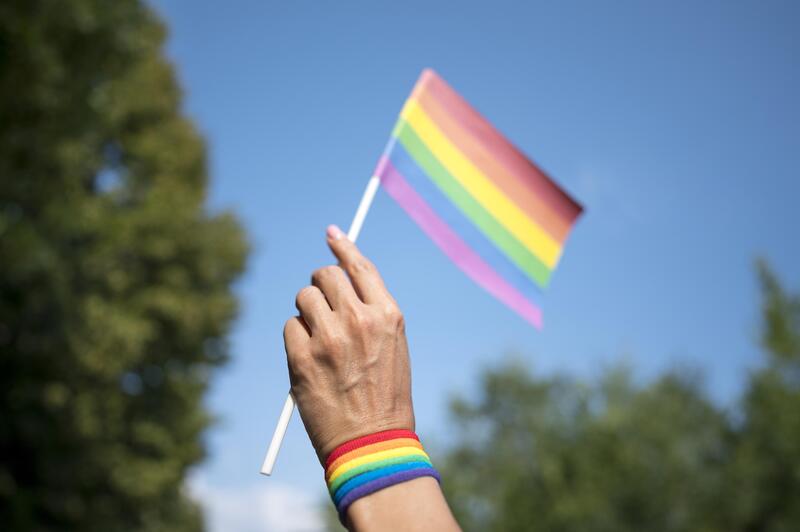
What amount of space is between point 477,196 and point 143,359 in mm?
17821

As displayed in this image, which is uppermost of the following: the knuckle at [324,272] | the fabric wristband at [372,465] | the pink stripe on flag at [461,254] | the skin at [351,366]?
the pink stripe on flag at [461,254]

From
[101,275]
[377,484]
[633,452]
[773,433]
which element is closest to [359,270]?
[377,484]

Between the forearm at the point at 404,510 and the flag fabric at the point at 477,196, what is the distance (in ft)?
6.16

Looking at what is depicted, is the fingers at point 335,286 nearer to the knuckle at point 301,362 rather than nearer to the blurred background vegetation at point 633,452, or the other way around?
the knuckle at point 301,362

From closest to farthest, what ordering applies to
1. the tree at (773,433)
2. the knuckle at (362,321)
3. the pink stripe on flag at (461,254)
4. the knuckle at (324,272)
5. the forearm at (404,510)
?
the forearm at (404,510)
the knuckle at (362,321)
the knuckle at (324,272)
the pink stripe on flag at (461,254)
the tree at (773,433)

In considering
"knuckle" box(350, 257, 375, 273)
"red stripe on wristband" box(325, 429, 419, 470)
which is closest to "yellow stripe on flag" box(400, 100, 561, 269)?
"knuckle" box(350, 257, 375, 273)

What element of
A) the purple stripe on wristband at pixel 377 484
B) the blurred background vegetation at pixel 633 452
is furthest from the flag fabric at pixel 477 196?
the blurred background vegetation at pixel 633 452

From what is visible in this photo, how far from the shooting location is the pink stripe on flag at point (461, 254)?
354cm

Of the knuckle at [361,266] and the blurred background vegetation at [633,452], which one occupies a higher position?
the blurred background vegetation at [633,452]

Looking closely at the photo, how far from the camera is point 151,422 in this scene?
1986 centimetres

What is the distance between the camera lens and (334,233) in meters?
2.24

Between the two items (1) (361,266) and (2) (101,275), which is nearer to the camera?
(1) (361,266)

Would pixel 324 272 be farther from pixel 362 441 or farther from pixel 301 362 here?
pixel 362 441

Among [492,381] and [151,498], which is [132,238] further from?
[492,381]
